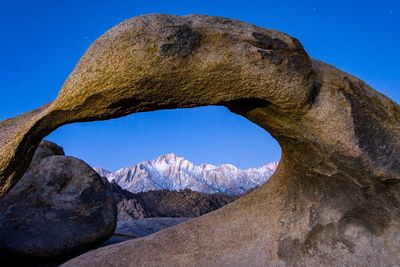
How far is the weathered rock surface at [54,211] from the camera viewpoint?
21.6 feet

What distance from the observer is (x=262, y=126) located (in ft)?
15.1

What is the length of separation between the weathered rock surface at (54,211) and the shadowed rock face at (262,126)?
1.75 m

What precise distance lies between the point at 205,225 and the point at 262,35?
2477 mm

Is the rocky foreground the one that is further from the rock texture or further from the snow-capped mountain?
the snow-capped mountain

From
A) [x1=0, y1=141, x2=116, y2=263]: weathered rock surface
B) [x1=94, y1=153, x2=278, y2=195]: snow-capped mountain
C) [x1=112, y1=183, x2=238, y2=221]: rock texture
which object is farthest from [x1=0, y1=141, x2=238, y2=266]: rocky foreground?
[x1=94, y1=153, x2=278, y2=195]: snow-capped mountain

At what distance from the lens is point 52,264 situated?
6.77 metres

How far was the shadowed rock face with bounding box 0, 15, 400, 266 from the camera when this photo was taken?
3.48m

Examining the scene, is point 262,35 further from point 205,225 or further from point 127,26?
point 205,225

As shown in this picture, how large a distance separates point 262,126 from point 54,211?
4038 mm

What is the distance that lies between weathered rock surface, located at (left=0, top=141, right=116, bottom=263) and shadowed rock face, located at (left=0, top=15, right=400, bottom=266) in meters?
1.75

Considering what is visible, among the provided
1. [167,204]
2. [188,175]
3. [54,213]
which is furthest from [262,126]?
[188,175]

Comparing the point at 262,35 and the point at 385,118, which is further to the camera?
the point at 385,118

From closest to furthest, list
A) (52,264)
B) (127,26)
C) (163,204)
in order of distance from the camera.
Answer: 1. (127,26)
2. (52,264)
3. (163,204)

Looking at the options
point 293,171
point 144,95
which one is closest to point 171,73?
point 144,95
